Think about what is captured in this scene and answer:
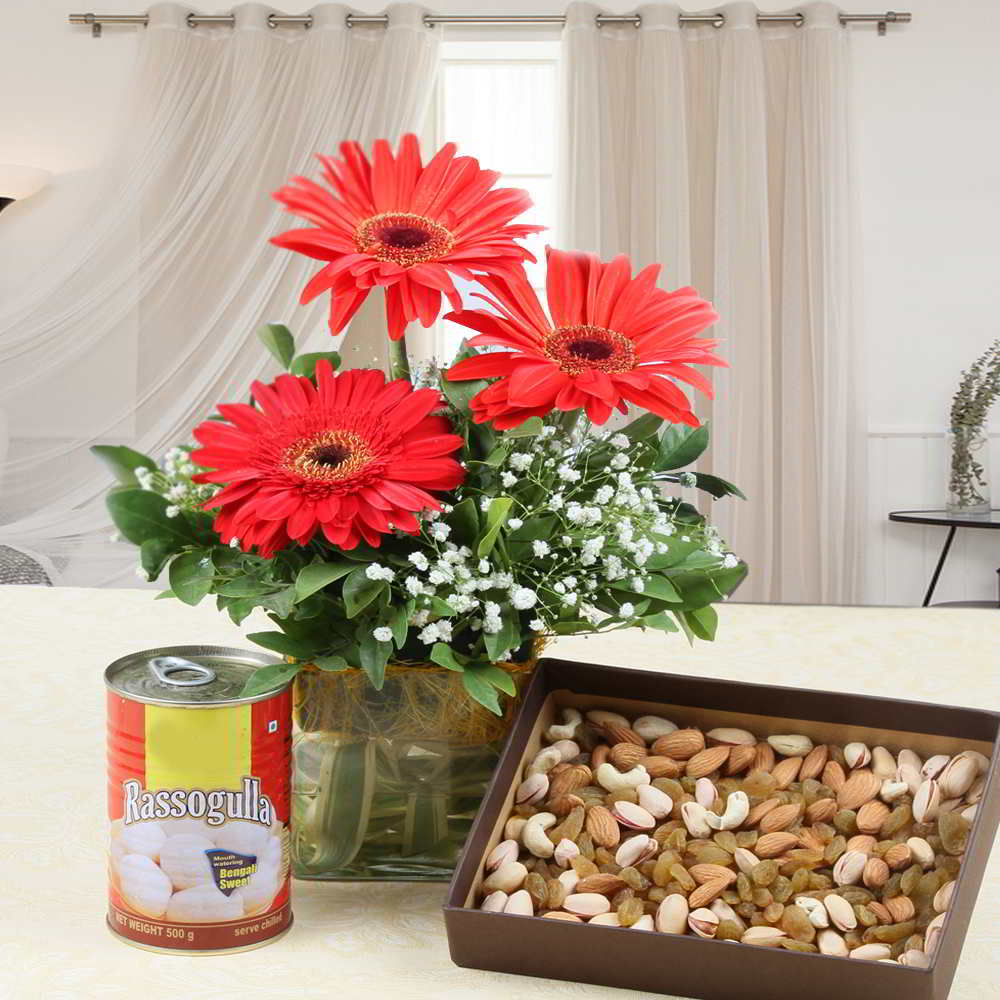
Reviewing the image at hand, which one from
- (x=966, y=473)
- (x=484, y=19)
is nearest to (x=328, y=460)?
(x=966, y=473)

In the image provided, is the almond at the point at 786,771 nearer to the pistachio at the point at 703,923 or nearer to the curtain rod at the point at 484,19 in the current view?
the pistachio at the point at 703,923

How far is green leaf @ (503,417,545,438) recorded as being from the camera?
1.62 feet

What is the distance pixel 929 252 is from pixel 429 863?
12.3 feet

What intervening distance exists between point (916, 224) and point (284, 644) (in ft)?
12.5

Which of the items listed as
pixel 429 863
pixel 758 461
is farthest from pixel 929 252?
pixel 429 863

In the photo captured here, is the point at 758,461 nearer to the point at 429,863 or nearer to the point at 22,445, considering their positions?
the point at 22,445

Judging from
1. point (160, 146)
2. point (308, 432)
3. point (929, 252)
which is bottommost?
point (308, 432)

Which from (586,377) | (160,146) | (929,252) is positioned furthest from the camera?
(929,252)

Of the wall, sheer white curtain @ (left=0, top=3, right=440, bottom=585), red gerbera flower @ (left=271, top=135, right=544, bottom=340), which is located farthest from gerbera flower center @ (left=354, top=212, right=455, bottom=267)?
the wall

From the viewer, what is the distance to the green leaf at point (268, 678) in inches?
19.6

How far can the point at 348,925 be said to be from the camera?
0.56m

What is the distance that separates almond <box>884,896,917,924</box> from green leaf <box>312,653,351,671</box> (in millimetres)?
261

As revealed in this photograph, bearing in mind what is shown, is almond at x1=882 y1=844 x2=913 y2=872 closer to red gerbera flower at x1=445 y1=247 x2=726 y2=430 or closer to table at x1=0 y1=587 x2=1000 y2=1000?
table at x1=0 y1=587 x2=1000 y2=1000

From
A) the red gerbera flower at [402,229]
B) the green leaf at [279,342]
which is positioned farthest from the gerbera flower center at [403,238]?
the green leaf at [279,342]
